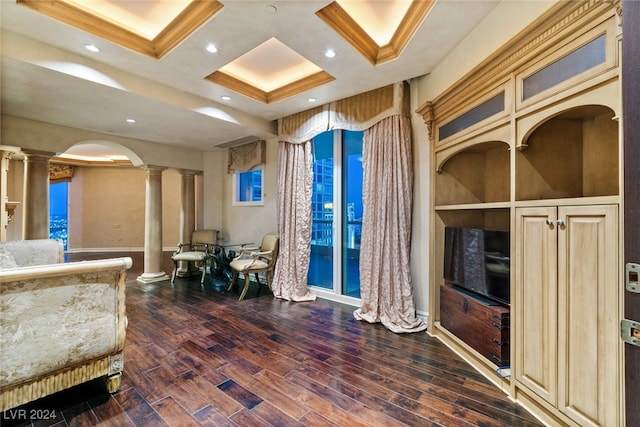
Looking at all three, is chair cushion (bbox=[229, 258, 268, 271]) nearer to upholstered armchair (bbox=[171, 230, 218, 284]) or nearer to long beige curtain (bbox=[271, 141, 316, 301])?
long beige curtain (bbox=[271, 141, 316, 301])

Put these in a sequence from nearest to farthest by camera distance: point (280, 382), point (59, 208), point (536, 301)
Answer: point (536, 301), point (280, 382), point (59, 208)

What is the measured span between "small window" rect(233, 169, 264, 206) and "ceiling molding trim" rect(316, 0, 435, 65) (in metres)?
2.82

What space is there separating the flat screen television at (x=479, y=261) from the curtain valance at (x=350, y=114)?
58.1 inches

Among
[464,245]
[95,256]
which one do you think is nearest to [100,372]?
[464,245]

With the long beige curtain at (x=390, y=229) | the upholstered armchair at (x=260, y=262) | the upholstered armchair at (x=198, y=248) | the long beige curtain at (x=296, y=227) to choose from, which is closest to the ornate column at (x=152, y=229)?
the upholstered armchair at (x=198, y=248)

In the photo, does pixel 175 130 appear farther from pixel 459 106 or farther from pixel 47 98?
pixel 459 106

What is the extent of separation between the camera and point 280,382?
1922mm

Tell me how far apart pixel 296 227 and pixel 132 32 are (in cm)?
264

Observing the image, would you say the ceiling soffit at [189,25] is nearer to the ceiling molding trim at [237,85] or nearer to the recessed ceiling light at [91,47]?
the recessed ceiling light at [91,47]

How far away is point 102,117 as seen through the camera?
342 centimetres

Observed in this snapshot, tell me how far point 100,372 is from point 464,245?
9.35ft

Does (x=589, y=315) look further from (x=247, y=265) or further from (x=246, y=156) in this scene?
(x=246, y=156)

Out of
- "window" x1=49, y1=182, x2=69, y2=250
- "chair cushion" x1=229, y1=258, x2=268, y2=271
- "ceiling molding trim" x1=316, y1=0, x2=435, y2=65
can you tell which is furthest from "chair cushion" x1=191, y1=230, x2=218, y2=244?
"window" x1=49, y1=182, x2=69, y2=250

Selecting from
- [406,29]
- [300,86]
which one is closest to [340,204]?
[300,86]
